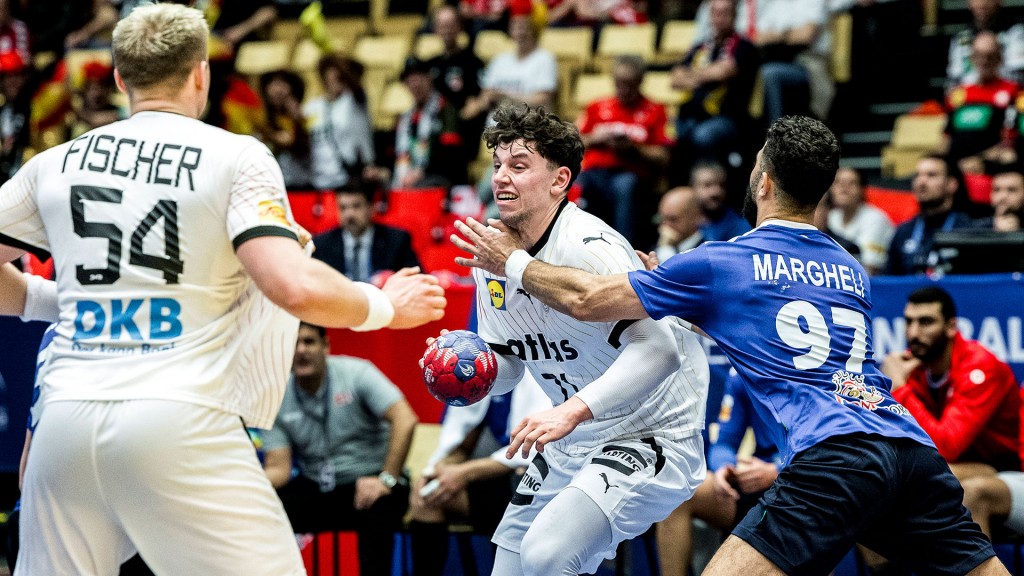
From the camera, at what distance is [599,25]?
13367mm

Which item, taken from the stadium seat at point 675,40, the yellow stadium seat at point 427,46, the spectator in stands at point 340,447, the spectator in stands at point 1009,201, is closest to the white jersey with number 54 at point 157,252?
the spectator in stands at point 340,447

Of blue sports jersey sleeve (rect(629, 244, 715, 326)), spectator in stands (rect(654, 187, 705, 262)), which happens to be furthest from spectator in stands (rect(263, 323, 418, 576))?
blue sports jersey sleeve (rect(629, 244, 715, 326))

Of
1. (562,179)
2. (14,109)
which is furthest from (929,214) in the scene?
(14,109)

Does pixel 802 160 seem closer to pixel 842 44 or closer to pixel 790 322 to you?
pixel 790 322

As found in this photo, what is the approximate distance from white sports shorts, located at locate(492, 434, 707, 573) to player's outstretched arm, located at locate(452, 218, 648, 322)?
0.66 meters

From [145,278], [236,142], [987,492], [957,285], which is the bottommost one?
[987,492]

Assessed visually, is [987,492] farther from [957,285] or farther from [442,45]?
[442,45]

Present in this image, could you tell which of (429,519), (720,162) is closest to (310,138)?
(720,162)

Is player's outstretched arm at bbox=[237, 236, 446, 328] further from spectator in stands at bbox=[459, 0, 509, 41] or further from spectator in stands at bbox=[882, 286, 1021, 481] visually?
spectator in stands at bbox=[459, 0, 509, 41]

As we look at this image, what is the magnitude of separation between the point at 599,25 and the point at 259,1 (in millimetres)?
4756

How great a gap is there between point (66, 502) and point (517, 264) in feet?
6.37

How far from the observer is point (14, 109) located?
14492 mm

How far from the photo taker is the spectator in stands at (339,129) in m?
12.9

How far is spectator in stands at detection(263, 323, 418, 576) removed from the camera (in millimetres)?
7422
